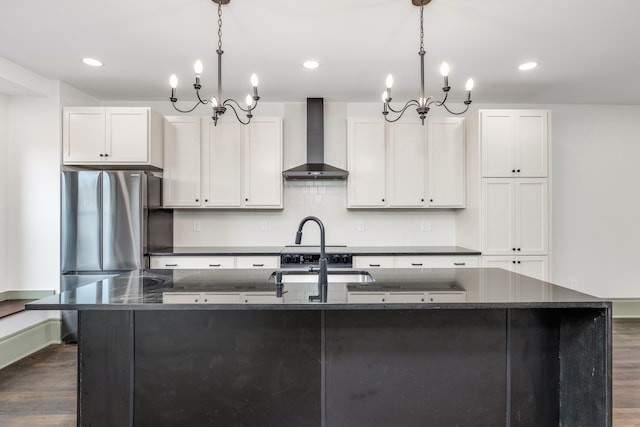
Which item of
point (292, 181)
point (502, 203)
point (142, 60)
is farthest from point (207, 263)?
point (502, 203)

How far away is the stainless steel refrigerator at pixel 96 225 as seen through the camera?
11.0 ft

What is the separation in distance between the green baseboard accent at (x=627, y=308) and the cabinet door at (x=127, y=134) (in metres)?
5.57

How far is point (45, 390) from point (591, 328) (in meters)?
3.44

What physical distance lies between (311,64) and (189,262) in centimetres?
227

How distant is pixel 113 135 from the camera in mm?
3586

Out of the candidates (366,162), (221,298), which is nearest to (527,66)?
(366,162)

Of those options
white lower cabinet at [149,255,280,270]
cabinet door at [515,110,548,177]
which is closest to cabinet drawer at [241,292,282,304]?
white lower cabinet at [149,255,280,270]

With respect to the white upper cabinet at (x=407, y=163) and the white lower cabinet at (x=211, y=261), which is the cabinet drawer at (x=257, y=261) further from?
the white upper cabinet at (x=407, y=163)

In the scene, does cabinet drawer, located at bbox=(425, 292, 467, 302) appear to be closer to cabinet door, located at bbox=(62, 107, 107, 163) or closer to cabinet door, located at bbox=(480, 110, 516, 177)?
cabinet door, located at bbox=(480, 110, 516, 177)

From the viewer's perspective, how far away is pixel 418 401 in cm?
171

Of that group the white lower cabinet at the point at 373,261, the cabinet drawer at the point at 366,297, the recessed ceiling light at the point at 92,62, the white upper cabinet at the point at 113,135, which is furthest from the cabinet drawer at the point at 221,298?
the recessed ceiling light at the point at 92,62

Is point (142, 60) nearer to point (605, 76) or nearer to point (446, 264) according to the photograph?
point (446, 264)

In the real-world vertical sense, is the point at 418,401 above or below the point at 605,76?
below

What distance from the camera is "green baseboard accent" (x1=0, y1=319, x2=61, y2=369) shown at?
3039 millimetres
